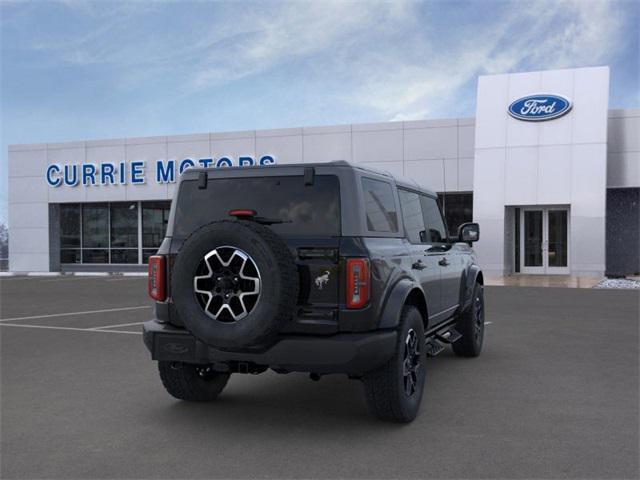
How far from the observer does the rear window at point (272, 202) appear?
488 cm

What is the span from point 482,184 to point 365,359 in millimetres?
20390

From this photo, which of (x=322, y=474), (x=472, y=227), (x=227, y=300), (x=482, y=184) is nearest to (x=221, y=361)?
(x=227, y=300)

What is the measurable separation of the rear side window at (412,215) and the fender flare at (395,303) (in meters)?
0.76

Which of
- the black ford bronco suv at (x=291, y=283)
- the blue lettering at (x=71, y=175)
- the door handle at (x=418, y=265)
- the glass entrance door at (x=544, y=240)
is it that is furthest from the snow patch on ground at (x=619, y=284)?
the blue lettering at (x=71, y=175)

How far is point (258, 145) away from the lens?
92.8 ft

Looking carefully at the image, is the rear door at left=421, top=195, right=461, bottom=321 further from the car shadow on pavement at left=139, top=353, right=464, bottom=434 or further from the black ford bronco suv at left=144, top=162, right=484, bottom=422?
the black ford bronco suv at left=144, top=162, right=484, bottom=422

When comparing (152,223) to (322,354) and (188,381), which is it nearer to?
(188,381)

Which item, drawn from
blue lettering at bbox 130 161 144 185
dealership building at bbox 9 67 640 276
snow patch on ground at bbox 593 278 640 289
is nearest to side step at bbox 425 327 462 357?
dealership building at bbox 9 67 640 276

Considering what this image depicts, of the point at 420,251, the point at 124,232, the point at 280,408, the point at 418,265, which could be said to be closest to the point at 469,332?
the point at 420,251

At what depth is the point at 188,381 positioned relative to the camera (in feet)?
18.2

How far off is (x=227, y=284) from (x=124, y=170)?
88.3 feet

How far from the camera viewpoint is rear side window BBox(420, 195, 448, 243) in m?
6.71

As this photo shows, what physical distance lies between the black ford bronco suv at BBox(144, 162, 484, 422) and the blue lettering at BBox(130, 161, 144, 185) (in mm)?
25349

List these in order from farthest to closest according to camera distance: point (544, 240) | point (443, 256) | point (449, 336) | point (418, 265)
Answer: point (544, 240) → point (449, 336) → point (443, 256) → point (418, 265)
